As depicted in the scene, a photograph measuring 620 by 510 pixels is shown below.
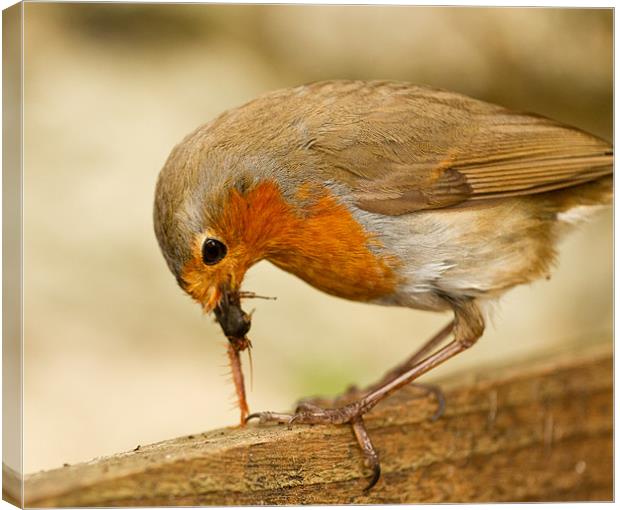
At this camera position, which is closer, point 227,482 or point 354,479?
point 227,482

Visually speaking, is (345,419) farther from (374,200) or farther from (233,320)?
(374,200)

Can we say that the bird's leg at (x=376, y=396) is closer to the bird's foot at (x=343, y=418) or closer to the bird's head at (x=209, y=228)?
the bird's foot at (x=343, y=418)

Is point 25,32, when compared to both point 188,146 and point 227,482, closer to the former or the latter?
point 188,146

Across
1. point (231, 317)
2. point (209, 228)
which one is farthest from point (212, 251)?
point (231, 317)

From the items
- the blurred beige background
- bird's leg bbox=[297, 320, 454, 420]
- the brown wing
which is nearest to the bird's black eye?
A: the blurred beige background

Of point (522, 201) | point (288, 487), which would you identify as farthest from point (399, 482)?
point (522, 201)

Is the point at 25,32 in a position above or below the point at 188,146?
above
